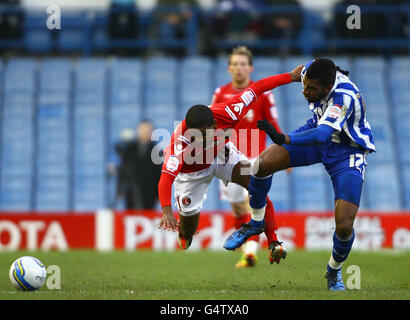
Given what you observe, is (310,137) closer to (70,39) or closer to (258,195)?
(258,195)

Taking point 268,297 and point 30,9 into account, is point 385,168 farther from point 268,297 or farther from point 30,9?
point 268,297

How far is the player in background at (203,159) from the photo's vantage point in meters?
7.65

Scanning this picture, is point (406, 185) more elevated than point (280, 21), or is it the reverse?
point (280, 21)

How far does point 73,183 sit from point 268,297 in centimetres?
1075

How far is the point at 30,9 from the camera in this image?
1753cm

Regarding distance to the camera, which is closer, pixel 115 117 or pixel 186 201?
pixel 186 201

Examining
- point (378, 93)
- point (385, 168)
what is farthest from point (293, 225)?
point (378, 93)

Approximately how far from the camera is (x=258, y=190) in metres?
7.79

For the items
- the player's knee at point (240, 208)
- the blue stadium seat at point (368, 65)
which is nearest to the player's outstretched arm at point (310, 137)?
the player's knee at point (240, 208)

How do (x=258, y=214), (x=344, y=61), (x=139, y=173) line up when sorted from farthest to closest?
(x=344, y=61) → (x=139, y=173) → (x=258, y=214)

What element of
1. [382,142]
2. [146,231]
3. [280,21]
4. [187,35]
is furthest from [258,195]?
[187,35]

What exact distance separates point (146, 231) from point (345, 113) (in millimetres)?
7862
